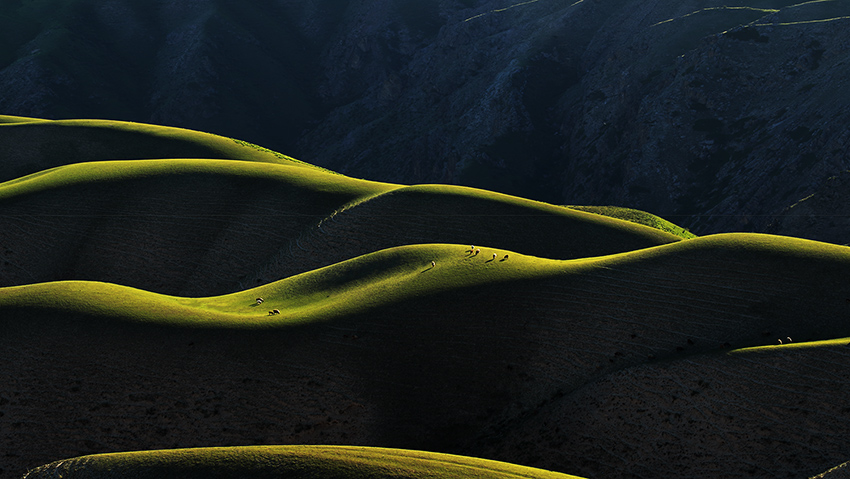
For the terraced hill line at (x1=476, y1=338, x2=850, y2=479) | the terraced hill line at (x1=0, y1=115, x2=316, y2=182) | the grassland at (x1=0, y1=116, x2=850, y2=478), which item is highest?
the terraced hill line at (x1=0, y1=115, x2=316, y2=182)

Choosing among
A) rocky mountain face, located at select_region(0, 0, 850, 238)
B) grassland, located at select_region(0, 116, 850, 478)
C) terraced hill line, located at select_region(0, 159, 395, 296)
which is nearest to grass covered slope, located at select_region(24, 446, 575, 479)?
grassland, located at select_region(0, 116, 850, 478)

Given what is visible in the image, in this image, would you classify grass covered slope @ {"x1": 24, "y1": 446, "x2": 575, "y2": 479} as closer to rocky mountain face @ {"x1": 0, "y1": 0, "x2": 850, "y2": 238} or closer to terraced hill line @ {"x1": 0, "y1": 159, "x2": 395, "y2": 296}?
terraced hill line @ {"x1": 0, "y1": 159, "x2": 395, "y2": 296}

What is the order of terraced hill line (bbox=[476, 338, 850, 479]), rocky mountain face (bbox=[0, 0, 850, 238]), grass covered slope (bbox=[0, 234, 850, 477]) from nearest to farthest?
terraced hill line (bbox=[476, 338, 850, 479]) < grass covered slope (bbox=[0, 234, 850, 477]) < rocky mountain face (bbox=[0, 0, 850, 238])

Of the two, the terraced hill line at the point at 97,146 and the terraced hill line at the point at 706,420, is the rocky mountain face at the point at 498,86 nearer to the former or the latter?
the terraced hill line at the point at 706,420

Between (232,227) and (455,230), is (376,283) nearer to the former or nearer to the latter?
(455,230)

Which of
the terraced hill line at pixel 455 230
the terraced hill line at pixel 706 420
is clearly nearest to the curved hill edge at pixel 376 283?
the terraced hill line at pixel 706 420
